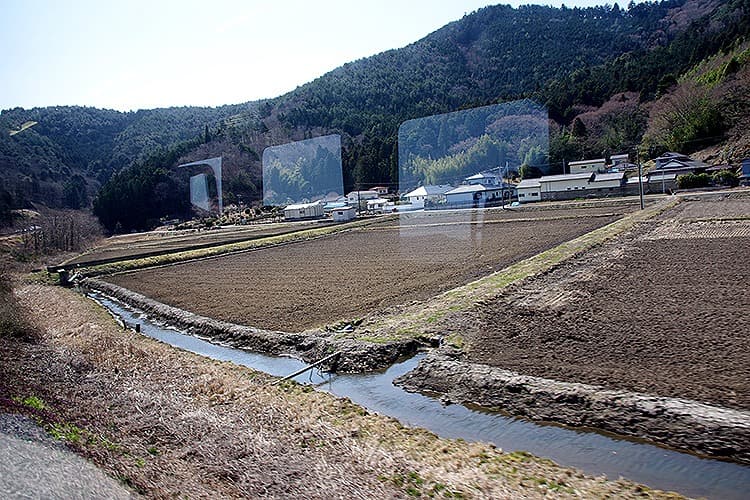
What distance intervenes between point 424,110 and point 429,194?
8467 millimetres

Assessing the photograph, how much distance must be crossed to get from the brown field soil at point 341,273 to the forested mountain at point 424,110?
2194cm

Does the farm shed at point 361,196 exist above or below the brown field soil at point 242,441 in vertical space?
above

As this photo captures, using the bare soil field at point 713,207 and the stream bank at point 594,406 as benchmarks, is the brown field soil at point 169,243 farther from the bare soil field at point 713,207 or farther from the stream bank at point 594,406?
the stream bank at point 594,406

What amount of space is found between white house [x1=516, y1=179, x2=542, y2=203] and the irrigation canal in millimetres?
40073

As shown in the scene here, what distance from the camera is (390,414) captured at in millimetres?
6777

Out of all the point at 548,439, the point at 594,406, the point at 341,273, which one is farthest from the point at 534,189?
the point at 548,439

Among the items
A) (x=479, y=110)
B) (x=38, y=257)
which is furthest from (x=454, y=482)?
(x=479, y=110)

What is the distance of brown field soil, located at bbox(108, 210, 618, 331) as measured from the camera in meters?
12.7

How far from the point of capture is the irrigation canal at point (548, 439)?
14.8 feet

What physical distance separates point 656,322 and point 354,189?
52899 millimetres

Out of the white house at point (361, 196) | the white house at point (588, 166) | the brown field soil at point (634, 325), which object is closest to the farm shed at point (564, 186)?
the white house at point (588, 166)

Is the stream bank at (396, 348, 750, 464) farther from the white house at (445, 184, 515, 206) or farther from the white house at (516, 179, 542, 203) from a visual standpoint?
the white house at (445, 184, 515, 206)

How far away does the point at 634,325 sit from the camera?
8406 mm

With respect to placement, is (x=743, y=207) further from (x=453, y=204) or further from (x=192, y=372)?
(x=453, y=204)
